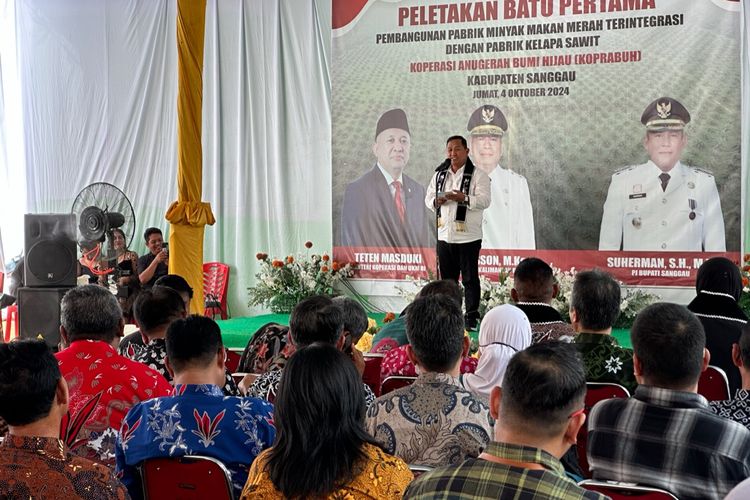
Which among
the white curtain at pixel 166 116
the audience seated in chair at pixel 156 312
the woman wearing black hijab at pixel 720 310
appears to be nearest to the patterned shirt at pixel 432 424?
the audience seated in chair at pixel 156 312

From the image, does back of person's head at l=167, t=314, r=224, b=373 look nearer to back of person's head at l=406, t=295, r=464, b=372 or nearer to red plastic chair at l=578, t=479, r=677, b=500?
back of person's head at l=406, t=295, r=464, b=372

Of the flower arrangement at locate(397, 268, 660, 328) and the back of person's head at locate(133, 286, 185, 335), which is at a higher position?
the back of person's head at locate(133, 286, 185, 335)

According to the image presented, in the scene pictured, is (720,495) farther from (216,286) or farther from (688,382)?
(216,286)

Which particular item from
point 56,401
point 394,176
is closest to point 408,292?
point 394,176

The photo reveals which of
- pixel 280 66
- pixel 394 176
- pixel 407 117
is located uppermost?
pixel 280 66

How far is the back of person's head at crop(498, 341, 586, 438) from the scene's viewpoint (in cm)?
168

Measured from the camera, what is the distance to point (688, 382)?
2.44 m

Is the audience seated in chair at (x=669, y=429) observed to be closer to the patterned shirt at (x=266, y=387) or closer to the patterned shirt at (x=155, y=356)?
the patterned shirt at (x=266, y=387)

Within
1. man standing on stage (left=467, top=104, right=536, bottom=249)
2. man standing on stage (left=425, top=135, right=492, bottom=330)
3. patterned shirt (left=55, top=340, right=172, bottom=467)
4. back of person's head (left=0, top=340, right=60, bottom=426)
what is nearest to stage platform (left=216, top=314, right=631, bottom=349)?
man standing on stage (left=425, top=135, right=492, bottom=330)

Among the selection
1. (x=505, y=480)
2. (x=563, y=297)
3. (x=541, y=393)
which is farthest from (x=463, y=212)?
(x=505, y=480)

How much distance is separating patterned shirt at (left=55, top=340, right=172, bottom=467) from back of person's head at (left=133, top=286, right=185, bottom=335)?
2.10ft

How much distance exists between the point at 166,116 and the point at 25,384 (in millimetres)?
8652

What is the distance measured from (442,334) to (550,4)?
658 centimetres

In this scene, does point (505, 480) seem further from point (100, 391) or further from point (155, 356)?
point (155, 356)
